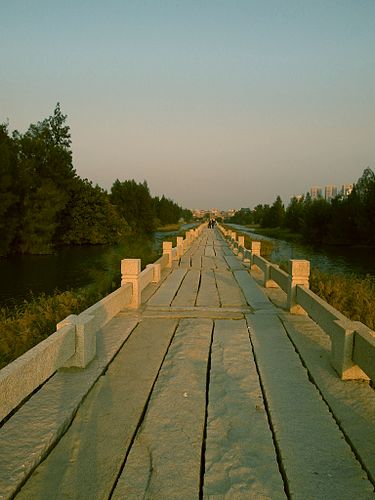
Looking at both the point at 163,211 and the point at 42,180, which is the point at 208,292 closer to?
the point at 42,180

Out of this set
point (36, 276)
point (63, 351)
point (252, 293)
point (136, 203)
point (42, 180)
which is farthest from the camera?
point (136, 203)

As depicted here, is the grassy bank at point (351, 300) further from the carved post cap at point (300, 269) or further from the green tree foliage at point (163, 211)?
the green tree foliage at point (163, 211)

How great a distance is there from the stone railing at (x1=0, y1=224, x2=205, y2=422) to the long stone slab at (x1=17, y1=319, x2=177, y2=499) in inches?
13.7

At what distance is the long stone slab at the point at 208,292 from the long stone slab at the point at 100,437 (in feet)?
8.83

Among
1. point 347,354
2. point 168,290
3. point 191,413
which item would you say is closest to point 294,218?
point 168,290

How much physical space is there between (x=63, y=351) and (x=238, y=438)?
5.23 ft

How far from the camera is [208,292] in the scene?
7492mm

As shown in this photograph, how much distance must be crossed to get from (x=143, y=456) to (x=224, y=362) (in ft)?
5.27

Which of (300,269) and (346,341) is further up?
(300,269)

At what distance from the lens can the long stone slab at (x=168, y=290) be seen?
6.44 meters

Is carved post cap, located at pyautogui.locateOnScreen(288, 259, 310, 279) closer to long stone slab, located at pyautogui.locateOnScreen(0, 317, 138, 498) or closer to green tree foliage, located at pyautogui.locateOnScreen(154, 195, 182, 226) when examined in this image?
long stone slab, located at pyautogui.locateOnScreen(0, 317, 138, 498)

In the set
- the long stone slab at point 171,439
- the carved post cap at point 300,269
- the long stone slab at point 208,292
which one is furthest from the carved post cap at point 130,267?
the carved post cap at point 300,269

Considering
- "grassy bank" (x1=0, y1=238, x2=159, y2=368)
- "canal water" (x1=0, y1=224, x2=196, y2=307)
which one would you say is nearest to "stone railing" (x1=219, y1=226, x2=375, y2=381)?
"grassy bank" (x1=0, y1=238, x2=159, y2=368)

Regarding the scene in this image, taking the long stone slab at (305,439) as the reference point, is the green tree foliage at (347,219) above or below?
above
